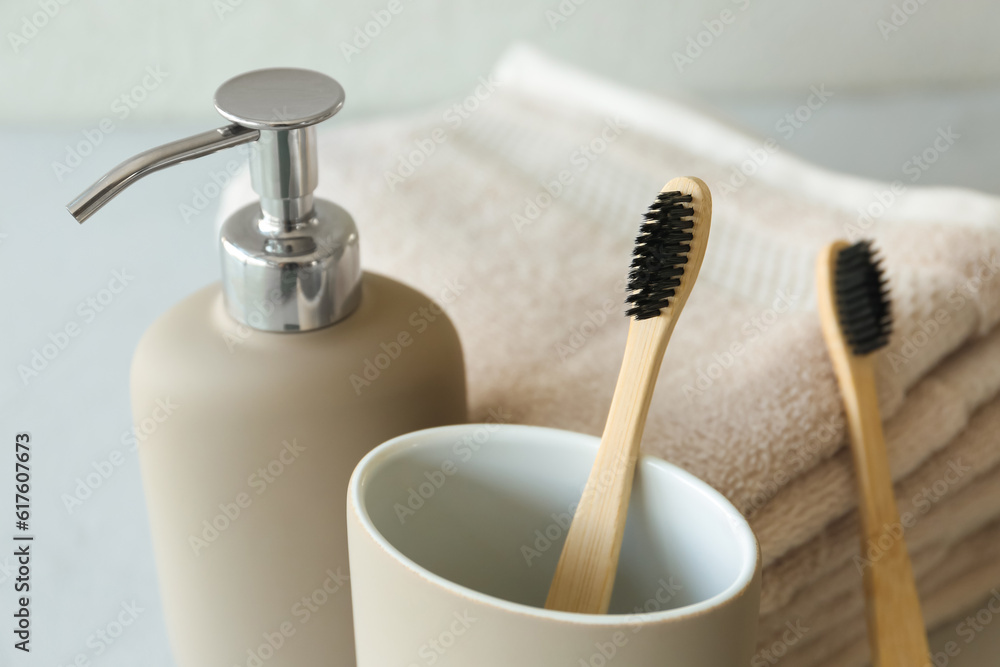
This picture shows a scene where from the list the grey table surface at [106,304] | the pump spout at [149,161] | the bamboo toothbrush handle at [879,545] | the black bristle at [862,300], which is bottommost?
the grey table surface at [106,304]

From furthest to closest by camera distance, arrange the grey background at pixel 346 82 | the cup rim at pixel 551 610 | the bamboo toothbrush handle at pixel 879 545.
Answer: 1. the grey background at pixel 346 82
2. the bamboo toothbrush handle at pixel 879 545
3. the cup rim at pixel 551 610

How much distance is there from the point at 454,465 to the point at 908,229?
0.26m

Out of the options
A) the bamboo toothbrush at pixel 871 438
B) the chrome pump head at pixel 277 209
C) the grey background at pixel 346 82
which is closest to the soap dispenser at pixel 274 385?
the chrome pump head at pixel 277 209

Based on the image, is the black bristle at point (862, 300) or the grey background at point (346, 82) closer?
the black bristle at point (862, 300)

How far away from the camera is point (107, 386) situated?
0.48 m

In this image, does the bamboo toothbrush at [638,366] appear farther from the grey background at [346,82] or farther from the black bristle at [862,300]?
the grey background at [346,82]

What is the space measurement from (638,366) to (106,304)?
0.40 meters

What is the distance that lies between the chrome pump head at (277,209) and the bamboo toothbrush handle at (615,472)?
0.09m

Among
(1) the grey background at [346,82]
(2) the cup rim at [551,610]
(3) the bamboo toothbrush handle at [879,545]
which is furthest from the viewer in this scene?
(1) the grey background at [346,82]

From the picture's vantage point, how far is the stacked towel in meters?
0.32

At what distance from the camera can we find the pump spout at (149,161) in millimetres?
251

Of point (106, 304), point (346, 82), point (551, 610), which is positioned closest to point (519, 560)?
point (551, 610)

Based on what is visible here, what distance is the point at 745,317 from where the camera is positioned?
15.1 inches

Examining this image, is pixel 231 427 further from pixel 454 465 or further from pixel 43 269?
pixel 43 269
